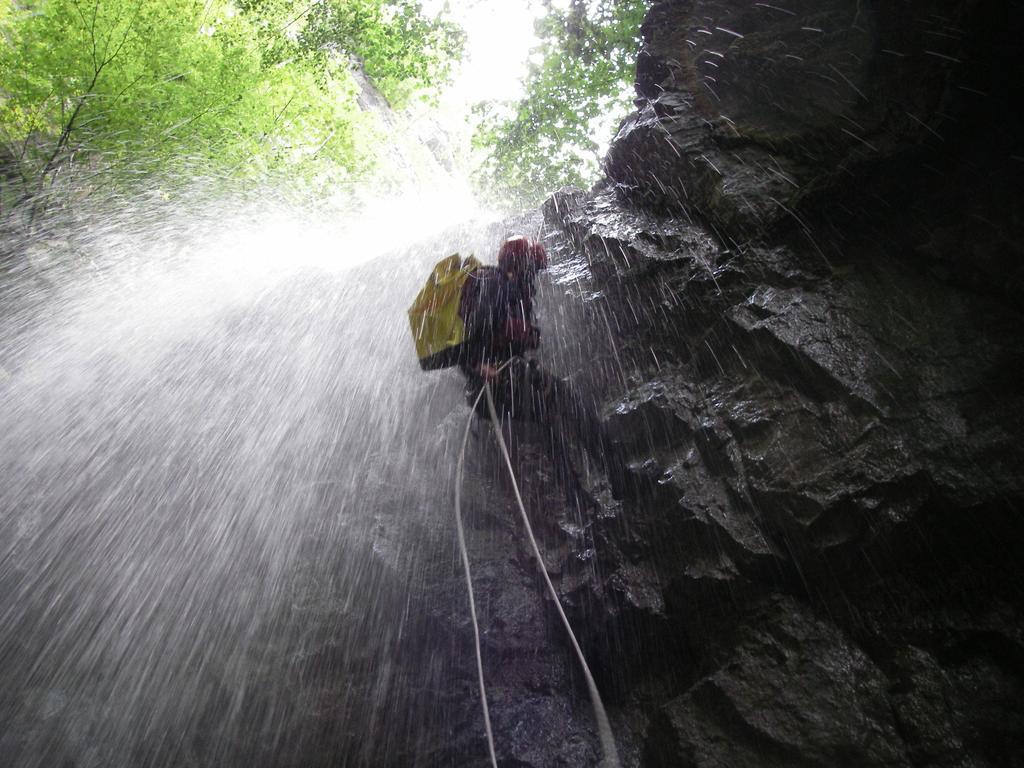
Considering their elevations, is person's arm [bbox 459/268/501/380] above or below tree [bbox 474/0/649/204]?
below

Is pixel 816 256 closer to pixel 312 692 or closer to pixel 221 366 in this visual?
pixel 312 692

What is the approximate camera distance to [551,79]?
8617 millimetres

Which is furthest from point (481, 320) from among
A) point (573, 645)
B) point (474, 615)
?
point (573, 645)

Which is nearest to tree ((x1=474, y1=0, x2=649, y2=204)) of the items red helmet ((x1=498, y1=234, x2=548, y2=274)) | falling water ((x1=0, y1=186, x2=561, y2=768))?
falling water ((x1=0, y1=186, x2=561, y2=768))

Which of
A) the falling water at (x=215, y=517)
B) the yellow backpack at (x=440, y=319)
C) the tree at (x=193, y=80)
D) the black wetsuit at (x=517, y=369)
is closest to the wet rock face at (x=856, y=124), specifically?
the black wetsuit at (x=517, y=369)

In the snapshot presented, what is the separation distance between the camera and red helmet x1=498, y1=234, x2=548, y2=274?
4.36 metres

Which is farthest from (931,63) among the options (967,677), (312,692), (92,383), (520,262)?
(92,383)

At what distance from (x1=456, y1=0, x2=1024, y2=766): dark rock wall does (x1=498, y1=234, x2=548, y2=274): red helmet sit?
3.85 ft

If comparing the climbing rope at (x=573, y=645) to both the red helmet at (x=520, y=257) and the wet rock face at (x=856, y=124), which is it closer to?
the red helmet at (x=520, y=257)

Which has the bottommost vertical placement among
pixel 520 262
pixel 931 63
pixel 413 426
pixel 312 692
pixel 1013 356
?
pixel 312 692

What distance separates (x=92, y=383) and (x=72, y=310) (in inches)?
84.3

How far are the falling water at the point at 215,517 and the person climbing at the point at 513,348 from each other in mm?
1269

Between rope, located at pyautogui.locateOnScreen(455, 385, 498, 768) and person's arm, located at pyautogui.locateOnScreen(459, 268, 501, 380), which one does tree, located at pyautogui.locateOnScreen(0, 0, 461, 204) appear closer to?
person's arm, located at pyautogui.locateOnScreen(459, 268, 501, 380)

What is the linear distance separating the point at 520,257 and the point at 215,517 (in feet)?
14.9
